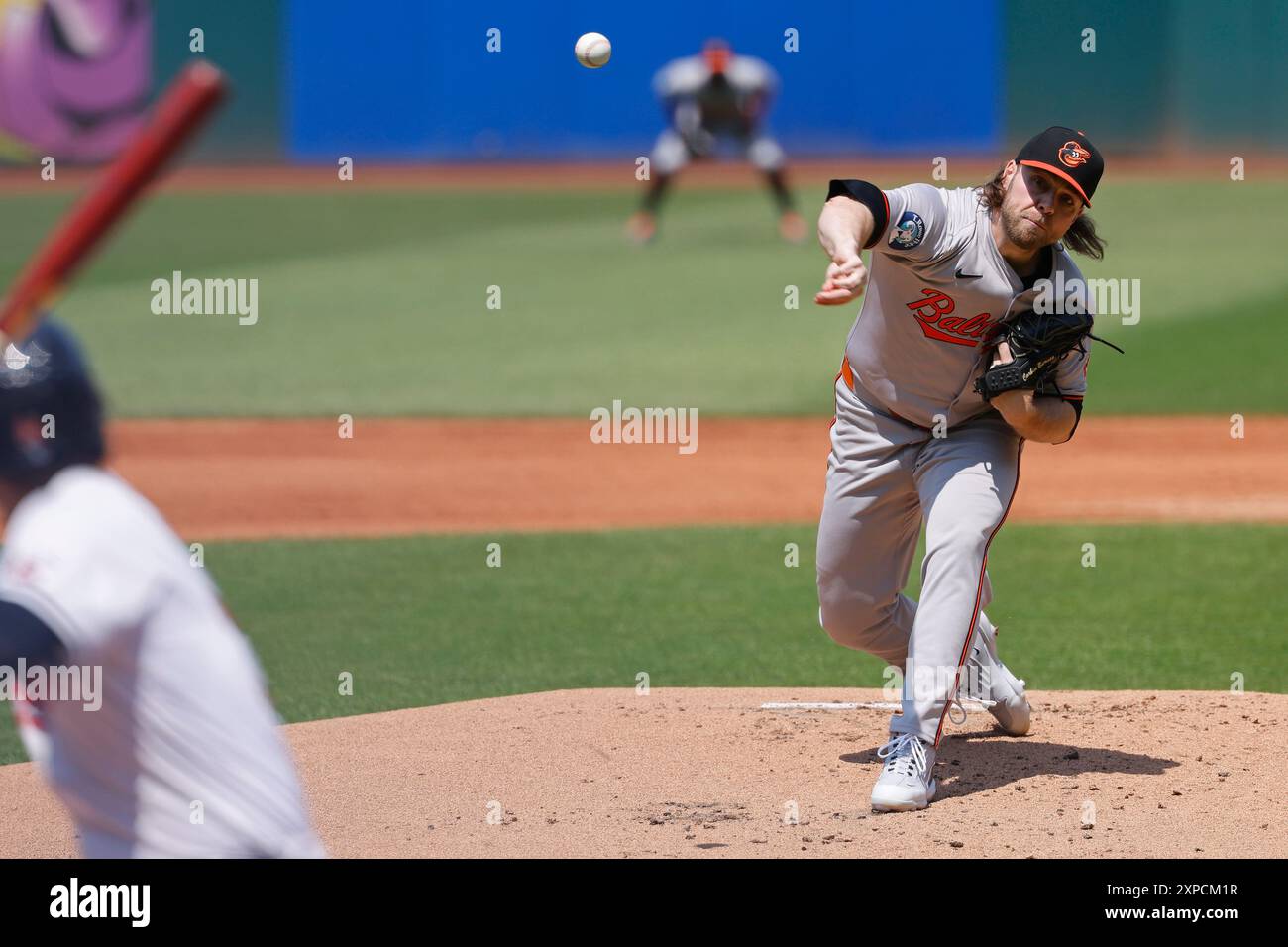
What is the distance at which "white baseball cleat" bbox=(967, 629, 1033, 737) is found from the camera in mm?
5523

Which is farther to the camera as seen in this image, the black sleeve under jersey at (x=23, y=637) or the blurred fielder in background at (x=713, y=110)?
the blurred fielder in background at (x=713, y=110)

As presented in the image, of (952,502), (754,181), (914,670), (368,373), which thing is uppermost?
(754,181)

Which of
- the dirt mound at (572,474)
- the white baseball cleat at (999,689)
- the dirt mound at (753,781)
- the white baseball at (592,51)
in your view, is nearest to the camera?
the dirt mound at (753,781)

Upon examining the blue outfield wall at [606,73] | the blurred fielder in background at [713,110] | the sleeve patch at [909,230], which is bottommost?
the sleeve patch at [909,230]

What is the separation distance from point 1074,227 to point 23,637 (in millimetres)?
3689

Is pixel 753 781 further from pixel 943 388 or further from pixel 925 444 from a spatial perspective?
pixel 943 388

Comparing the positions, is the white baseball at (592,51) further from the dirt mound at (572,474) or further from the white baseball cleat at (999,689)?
the white baseball cleat at (999,689)

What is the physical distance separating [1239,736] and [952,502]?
1.55 metres

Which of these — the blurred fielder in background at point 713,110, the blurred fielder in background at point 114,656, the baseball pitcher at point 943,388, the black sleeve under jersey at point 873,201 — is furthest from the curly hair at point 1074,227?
the blurred fielder in background at point 713,110

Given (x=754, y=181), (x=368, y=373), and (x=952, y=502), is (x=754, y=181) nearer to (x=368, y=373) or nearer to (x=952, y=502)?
(x=368, y=373)

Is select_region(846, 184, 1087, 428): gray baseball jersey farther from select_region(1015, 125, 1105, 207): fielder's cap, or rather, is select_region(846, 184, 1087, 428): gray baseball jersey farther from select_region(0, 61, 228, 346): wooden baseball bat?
select_region(0, 61, 228, 346): wooden baseball bat

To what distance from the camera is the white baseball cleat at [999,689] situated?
5.52m

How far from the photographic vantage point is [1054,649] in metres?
7.35
